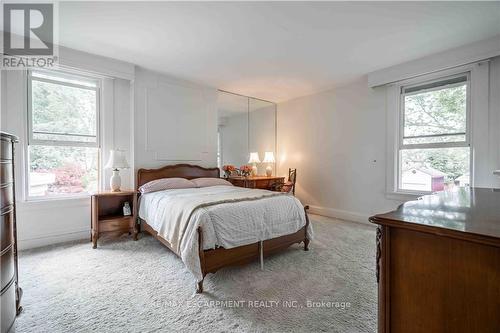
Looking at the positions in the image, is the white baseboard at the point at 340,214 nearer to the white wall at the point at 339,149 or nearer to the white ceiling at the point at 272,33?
the white wall at the point at 339,149

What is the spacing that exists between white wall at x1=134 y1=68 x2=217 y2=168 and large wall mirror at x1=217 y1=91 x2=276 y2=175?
29cm

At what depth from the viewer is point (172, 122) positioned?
410 cm

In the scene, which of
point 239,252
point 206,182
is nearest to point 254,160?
point 206,182

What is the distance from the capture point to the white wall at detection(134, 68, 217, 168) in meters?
3.77

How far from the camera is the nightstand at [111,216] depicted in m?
3.03

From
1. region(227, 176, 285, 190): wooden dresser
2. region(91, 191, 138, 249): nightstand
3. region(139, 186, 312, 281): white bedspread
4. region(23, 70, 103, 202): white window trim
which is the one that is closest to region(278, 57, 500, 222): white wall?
region(227, 176, 285, 190): wooden dresser

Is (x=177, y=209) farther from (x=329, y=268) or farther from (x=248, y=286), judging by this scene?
(x=329, y=268)

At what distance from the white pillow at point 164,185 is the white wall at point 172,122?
1.76 feet

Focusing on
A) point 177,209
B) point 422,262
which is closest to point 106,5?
point 177,209

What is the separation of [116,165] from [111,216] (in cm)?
75

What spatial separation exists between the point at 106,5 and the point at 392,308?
315 centimetres

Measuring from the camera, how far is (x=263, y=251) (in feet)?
8.10

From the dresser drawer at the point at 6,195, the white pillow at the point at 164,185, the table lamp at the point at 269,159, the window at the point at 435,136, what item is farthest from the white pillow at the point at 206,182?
the window at the point at 435,136

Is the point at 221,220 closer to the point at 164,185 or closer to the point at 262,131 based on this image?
the point at 164,185
